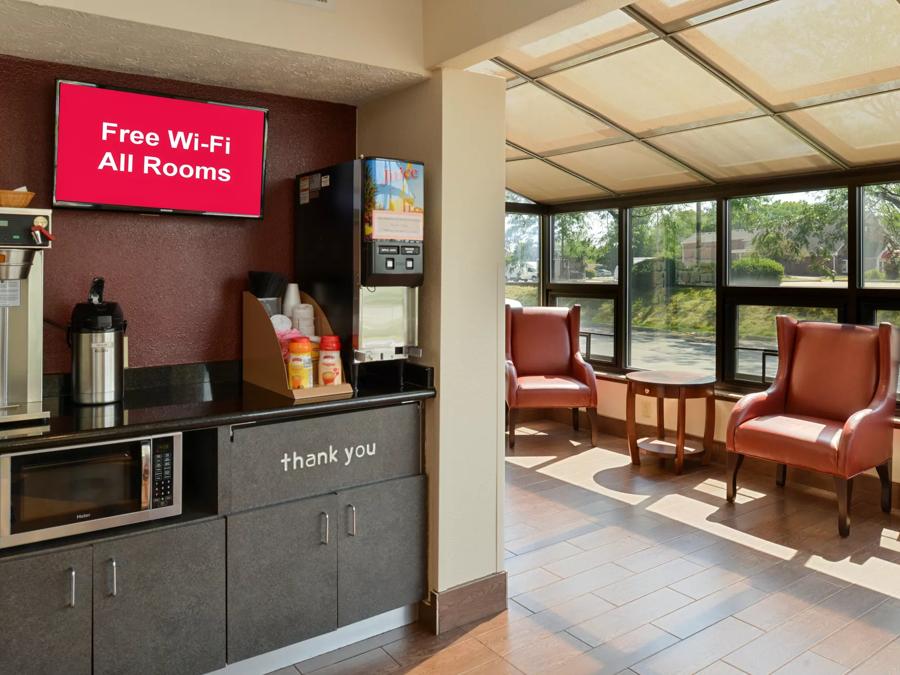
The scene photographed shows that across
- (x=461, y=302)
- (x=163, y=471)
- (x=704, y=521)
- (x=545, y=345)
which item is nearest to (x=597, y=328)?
(x=545, y=345)

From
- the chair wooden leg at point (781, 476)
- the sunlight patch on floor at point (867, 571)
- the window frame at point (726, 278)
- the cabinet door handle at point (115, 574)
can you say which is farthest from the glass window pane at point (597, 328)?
the cabinet door handle at point (115, 574)

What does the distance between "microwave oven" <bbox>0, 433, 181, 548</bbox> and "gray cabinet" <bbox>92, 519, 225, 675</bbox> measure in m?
0.09

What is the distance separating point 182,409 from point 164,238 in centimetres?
75

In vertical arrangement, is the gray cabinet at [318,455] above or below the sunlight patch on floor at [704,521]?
above

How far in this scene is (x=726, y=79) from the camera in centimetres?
364

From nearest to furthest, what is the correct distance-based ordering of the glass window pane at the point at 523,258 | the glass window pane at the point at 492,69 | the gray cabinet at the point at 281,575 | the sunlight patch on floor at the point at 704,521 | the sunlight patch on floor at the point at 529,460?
1. the gray cabinet at the point at 281,575
2. the sunlight patch on floor at the point at 704,521
3. the glass window pane at the point at 492,69
4. the sunlight patch on floor at the point at 529,460
5. the glass window pane at the point at 523,258

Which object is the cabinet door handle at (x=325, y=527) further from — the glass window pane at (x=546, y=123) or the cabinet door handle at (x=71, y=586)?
the glass window pane at (x=546, y=123)

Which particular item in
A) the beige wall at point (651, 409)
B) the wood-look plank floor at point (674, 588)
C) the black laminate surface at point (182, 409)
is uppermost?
the black laminate surface at point (182, 409)

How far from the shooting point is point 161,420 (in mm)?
2189

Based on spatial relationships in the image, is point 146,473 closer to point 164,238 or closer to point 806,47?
point 164,238

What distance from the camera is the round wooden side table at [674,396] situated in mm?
4809

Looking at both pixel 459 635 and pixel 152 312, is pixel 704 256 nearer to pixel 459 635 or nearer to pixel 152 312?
pixel 459 635

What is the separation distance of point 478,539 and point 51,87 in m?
2.25

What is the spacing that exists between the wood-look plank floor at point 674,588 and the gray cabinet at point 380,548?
151mm
